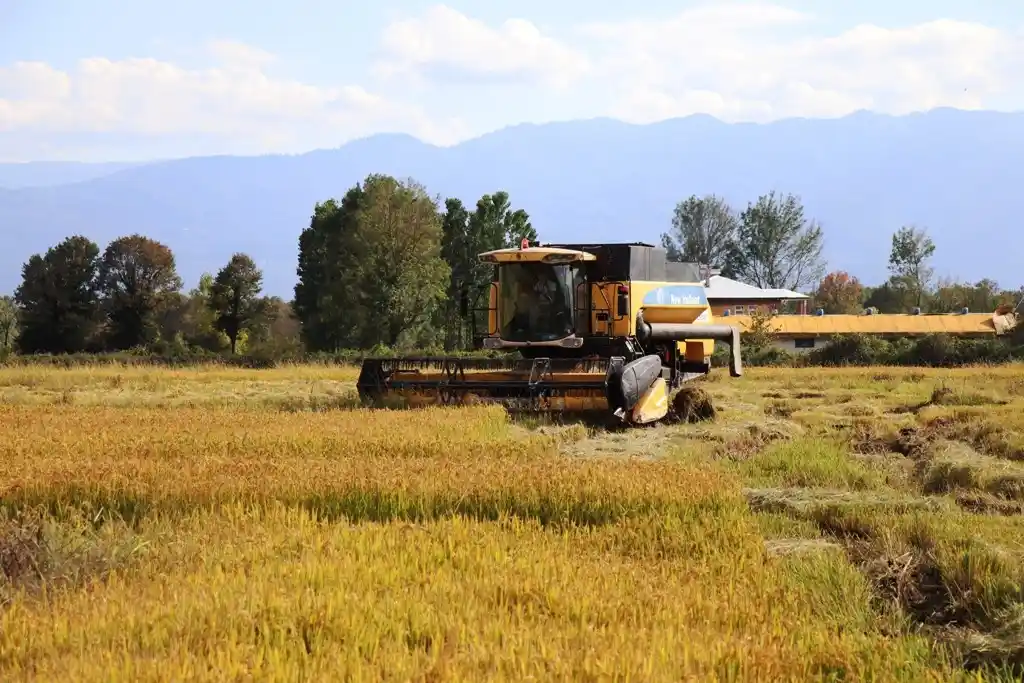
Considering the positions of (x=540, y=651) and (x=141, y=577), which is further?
(x=141, y=577)

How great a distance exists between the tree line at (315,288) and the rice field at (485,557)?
28.2 metres

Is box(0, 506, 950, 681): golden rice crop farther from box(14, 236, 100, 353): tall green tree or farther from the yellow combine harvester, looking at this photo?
box(14, 236, 100, 353): tall green tree

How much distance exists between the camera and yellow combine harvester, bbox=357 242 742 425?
621 inches

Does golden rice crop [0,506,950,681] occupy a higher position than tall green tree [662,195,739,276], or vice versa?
tall green tree [662,195,739,276]

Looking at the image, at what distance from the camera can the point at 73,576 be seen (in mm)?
5863

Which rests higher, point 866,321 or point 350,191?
point 350,191

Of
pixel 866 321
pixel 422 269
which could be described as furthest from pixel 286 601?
pixel 866 321

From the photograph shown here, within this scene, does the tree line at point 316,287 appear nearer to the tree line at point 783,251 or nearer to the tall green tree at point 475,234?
the tall green tree at point 475,234

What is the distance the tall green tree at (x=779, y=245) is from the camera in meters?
85.5

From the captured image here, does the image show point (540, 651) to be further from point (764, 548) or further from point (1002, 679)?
point (764, 548)

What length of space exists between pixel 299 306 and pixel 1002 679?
5487 centimetres

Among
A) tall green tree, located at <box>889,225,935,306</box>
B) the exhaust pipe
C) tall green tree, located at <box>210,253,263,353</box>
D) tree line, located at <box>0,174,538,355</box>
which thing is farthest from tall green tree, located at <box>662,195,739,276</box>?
the exhaust pipe

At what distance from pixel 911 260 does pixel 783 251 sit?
9.65 meters

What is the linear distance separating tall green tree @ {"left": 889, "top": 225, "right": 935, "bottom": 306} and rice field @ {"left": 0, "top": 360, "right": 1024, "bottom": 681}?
73453 mm
